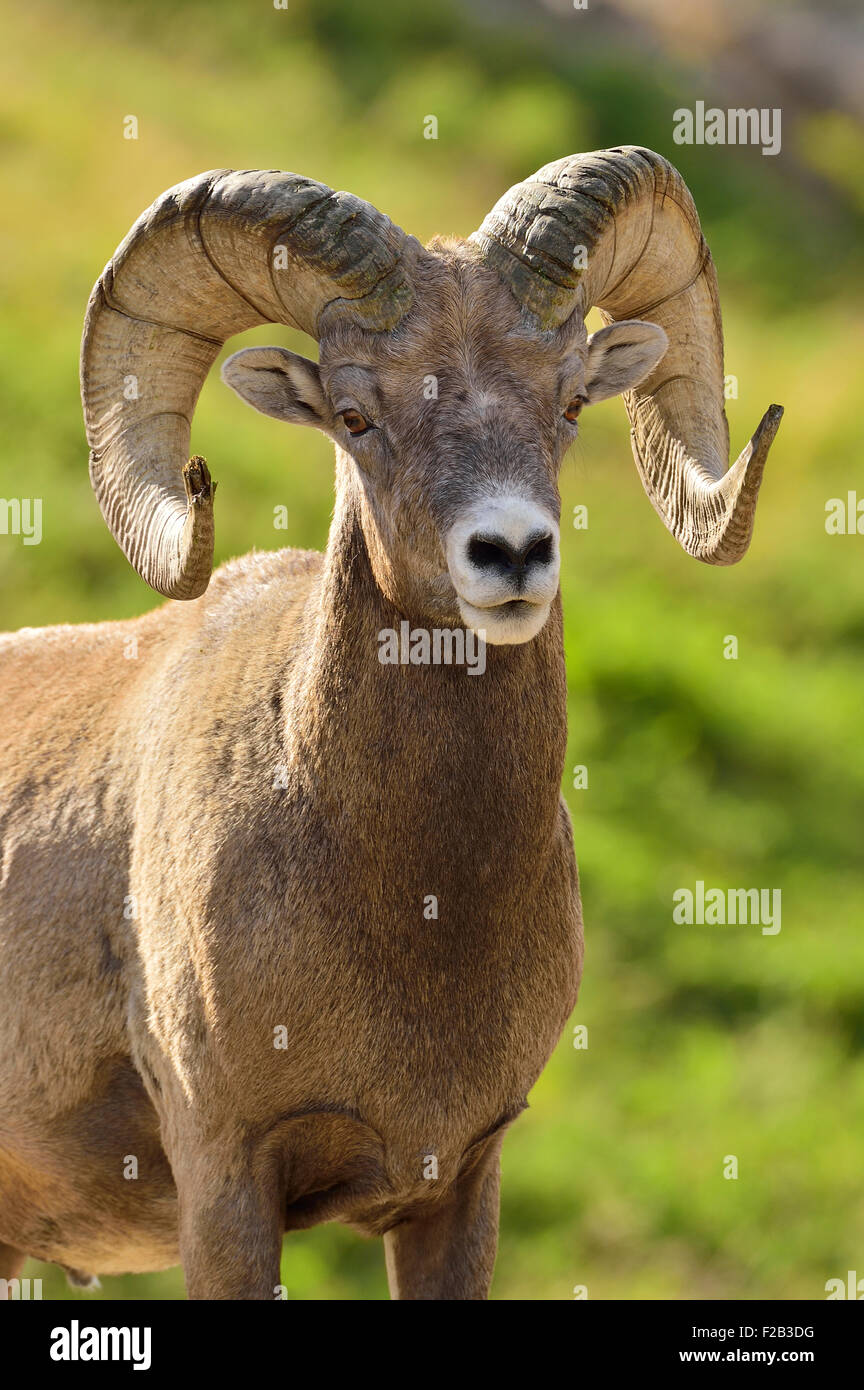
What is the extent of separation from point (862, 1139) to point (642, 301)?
481 inches

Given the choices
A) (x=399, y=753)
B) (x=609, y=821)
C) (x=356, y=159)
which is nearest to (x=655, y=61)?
(x=356, y=159)

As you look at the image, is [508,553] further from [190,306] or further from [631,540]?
[631,540]

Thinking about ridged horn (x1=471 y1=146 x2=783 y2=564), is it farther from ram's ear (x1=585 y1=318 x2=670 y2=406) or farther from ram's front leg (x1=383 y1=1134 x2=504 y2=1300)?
ram's front leg (x1=383 y1=1134 x2=504 y2=1300)

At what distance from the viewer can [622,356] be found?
7.37 metres

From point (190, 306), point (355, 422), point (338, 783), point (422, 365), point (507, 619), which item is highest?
point (190, 306)

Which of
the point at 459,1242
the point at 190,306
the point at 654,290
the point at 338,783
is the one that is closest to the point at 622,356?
the point at 654,290

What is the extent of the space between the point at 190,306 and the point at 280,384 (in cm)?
63

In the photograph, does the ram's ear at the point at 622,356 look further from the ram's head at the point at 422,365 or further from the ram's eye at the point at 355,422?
the ram's eye at the point at 355,422

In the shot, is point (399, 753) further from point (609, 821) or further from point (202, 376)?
point (609, 821)

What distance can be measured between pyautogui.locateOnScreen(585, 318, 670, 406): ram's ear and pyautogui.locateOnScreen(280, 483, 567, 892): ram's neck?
1.15m

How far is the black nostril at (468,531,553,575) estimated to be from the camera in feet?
19.2

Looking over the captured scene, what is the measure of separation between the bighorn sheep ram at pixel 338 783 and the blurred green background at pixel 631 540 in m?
9.26

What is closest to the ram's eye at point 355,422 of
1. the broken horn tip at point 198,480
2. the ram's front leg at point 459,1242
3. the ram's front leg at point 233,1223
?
the broken horn tip at point 198,480

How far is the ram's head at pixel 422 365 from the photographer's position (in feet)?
20.3
